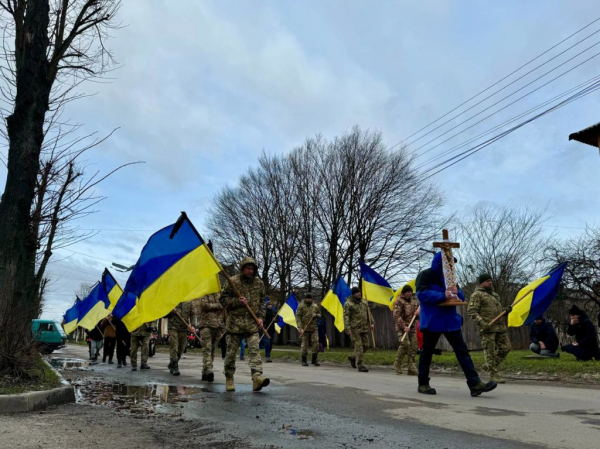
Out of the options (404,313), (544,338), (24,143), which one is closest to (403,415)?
(404,313)

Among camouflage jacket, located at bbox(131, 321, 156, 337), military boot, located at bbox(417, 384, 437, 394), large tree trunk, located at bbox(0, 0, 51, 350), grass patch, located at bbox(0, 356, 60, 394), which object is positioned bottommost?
military boot, located at bbox(417, 384, 437, 394)

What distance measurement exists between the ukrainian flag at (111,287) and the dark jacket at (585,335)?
1354 centimetres

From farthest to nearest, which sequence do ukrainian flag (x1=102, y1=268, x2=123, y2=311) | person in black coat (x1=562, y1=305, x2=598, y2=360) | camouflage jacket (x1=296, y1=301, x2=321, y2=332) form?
1. ukrainian flag (x1=102, y1=268, x2=123, y2=311)
2. camouflage jacket (x1=296, y1=301, x2=321, y2=332)
3. person in black coat (x1=562, y1=305, x2=598, y2=360)

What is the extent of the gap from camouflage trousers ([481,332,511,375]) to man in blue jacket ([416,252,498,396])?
1.72 m

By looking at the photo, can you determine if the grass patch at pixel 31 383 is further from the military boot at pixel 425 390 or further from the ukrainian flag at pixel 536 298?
the ukrainian flag at pixel 536 298

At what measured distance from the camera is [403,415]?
6.01 meters

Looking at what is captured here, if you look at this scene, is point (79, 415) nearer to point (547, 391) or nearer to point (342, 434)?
point (342, 434)

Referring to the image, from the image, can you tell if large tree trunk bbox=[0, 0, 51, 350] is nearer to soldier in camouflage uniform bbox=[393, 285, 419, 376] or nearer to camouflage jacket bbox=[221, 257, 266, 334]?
camouflage jacket bbox=[221, 257, 266, 334]

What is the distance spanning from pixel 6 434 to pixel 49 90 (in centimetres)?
617

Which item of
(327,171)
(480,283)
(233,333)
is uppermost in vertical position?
(327,171)

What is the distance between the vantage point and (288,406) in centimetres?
677

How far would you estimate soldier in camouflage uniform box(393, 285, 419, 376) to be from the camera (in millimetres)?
12125

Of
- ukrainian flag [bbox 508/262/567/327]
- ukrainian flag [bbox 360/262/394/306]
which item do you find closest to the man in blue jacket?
ukrainian flag [bbox 508/262/567/327]

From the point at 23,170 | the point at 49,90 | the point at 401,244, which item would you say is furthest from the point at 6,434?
the point at 401,244
